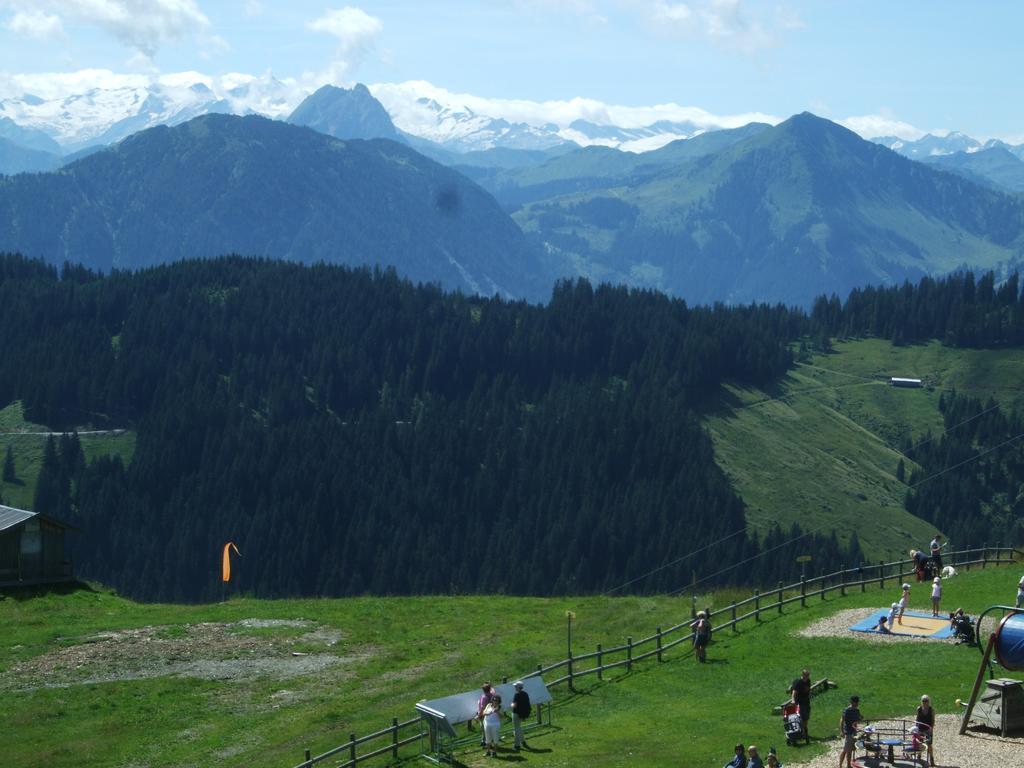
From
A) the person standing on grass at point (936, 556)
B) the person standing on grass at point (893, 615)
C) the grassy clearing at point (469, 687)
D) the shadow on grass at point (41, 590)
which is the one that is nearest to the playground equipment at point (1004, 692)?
the grassy clearing at point (469, 687)

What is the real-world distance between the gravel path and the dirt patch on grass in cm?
2694

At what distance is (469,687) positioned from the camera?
53.6m

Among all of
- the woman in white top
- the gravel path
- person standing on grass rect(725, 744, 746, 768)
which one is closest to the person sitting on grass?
person standing on grass rect(725, 744, 746, 768)

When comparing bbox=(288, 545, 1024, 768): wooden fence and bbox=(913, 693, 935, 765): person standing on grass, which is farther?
bbox=(288, 545, 1024, 768): wooden fence

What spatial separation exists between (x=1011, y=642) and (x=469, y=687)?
22.5 metres

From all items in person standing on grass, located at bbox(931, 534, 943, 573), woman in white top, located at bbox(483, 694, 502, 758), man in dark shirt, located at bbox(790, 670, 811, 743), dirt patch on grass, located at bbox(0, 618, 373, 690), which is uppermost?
person standing on grass, located at bbox(931, 534, 943, 573)

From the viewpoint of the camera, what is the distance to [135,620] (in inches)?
2650

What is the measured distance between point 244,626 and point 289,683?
37.2 feet

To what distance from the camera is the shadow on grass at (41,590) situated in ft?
235

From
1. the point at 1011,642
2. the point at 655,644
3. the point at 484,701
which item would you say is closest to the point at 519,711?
the point at 484,701

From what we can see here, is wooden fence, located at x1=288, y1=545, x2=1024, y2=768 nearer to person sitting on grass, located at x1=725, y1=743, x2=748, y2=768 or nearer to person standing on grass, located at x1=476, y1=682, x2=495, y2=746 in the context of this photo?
person standing on grass, located at x1=476, y1=682, x2=495, y2=746

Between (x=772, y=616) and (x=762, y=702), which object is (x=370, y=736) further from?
(x=772, y=616)

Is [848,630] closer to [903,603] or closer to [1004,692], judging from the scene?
[903,603]

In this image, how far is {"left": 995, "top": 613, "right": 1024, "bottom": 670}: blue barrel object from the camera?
135ft
